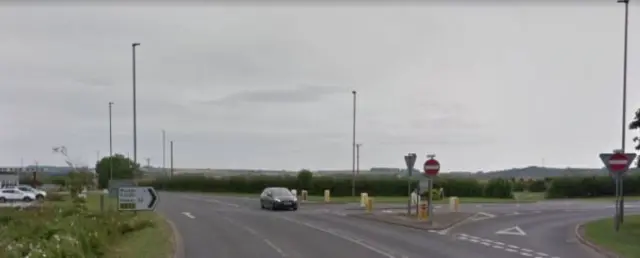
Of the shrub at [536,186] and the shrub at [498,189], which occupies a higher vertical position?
the shrub at [498,189]

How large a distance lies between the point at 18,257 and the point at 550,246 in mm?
14898

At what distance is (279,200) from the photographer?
4550cm

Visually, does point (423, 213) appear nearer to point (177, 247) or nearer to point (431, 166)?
point (431, 166)

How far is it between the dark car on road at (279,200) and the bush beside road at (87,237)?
14.8 meters

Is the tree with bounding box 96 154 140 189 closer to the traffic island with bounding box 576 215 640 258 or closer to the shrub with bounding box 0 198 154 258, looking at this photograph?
the shrub with bounding box 0 198 154 258

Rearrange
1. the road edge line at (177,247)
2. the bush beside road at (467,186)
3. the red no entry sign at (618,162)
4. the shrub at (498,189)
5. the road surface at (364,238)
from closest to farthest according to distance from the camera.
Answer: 1. the road edge line at (177,247)
2. the road surface at (364,238)
3. the red no entry sign at (618,162)
4. the shrub at (498,189)
5. the bush beside road at (467,186)

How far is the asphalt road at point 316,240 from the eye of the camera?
68.2ft

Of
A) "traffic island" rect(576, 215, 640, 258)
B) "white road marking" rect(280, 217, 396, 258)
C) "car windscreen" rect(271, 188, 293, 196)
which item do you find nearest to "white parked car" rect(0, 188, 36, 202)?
"car windscreen" rect(271, 188, 293, 196)

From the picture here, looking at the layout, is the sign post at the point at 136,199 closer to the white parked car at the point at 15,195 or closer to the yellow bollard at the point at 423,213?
the yellow bollard at the point at 423,213

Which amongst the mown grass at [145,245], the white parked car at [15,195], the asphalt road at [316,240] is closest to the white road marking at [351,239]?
the asphalt road at [316,240]

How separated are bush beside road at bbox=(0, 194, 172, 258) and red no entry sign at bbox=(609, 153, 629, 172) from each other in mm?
14626

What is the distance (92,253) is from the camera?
19141 millimetres

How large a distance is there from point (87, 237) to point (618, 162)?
1703 centimetres

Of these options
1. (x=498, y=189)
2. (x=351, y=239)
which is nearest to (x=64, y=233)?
(x=351, y=239)
